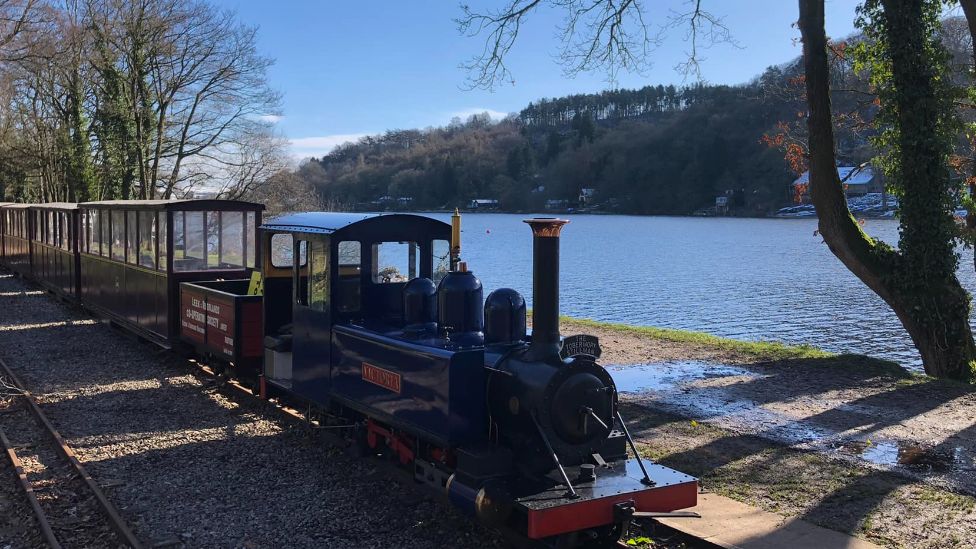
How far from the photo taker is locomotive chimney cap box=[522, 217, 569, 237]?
553 centimetres

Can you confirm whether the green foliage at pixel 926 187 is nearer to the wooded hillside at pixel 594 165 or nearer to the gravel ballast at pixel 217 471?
the gravel ballast at pixel 217 471

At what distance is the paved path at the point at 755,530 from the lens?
18.7ft

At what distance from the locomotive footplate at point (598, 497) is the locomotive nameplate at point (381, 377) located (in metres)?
1.62

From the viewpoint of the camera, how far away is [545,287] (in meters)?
5.68

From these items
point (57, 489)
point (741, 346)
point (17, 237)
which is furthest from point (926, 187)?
point (17, 237)

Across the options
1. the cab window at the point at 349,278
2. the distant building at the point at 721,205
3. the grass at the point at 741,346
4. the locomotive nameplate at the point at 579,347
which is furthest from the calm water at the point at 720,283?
the distant building at the point at 721,205

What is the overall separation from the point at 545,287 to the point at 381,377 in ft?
6.30

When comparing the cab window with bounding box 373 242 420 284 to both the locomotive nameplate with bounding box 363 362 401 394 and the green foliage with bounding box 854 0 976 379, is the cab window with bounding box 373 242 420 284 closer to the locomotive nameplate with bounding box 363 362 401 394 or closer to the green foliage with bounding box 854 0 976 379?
the locomotive nameplate with bounding box 363 362 401 394

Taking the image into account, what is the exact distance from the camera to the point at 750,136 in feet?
261

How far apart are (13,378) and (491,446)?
28.1 feet

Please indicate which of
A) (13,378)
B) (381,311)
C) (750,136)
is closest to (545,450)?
(381,311)

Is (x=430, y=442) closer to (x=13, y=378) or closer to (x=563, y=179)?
(x=13, y=378)

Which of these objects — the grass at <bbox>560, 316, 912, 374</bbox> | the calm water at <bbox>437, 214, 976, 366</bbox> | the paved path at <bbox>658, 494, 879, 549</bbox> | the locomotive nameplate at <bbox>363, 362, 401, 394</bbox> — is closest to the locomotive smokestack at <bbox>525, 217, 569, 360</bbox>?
the locomotive nameplate at <bbox>363, 362, 401, 394</bbox>

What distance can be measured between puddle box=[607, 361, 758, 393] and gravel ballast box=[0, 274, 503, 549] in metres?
4.88
